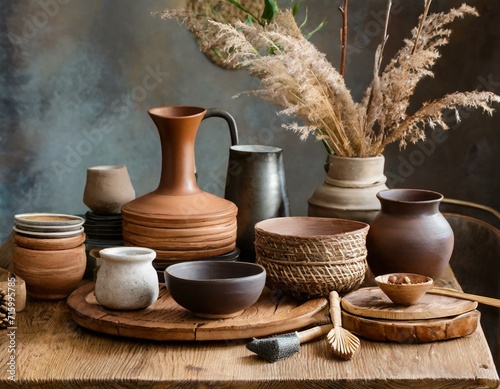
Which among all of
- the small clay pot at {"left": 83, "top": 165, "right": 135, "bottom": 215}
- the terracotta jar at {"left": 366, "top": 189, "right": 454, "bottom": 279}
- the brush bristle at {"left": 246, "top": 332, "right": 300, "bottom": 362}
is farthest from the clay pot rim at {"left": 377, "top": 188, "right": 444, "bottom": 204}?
the small clay pot at {"left": 83, "top": 165, "right": 135, "bottom": 215}

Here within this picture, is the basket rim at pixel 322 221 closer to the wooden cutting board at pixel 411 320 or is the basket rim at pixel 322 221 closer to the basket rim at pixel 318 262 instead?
the basket rim at pixel 318 262

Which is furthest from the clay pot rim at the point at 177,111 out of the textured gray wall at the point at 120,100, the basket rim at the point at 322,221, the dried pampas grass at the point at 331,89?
the textured gray wall at the point at 120,100

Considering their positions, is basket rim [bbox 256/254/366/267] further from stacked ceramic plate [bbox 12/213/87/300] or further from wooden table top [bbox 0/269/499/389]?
stacked ceramic plate [bbox 12/213/87/300]

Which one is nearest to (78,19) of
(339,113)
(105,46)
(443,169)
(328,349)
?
(105,46)

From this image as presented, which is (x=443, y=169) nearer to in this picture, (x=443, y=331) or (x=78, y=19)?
(x=78, y=19)

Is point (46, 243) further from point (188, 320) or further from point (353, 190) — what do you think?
point (353, 190)

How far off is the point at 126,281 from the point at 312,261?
386 millimetres

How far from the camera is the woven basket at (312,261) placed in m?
1.57

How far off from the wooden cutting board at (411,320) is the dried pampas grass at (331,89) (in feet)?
1.61

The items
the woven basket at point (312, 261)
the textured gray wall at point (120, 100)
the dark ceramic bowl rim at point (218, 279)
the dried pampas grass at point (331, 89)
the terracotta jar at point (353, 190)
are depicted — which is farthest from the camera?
the textured gray wall at point (120, 100)

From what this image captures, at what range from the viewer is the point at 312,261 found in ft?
5.16

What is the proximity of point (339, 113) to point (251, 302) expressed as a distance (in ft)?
2.14

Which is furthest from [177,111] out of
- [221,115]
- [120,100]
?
[120,100]

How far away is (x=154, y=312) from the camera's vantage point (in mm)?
1518
